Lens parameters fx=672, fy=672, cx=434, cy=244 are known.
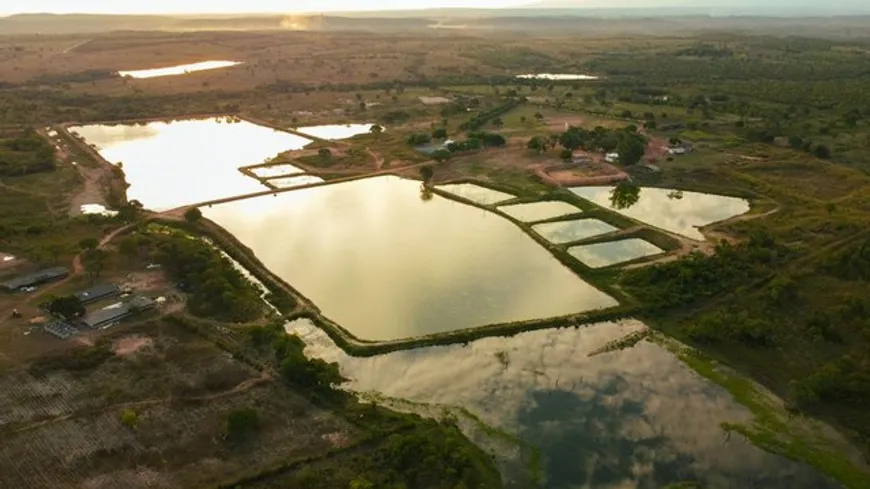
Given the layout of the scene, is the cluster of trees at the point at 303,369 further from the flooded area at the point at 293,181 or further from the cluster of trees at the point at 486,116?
the cluster of trees at the point at 486,116

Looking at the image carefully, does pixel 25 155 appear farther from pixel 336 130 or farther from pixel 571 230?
pixel 571 230

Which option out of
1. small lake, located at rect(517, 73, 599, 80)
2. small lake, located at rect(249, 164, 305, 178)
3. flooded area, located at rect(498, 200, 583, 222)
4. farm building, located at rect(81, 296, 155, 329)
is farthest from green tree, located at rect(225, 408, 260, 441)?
small lake, located at rect(517, 73, 599, 80)

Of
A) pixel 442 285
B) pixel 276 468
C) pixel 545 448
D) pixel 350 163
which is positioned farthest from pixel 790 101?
pixel 276 468

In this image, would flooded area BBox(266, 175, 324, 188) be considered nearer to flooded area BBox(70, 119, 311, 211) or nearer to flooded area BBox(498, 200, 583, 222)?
flooded area BBox(70, 119, 311, 211)

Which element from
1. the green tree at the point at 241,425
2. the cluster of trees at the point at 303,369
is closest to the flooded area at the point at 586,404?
the cluster of trees at the point at 303,369

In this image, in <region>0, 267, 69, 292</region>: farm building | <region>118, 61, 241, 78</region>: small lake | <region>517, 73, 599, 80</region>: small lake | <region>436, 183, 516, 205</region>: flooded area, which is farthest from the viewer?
<region>118, 61, 241, 78</region>: small lake

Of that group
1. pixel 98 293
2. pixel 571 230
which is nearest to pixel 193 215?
pixel 98 293
